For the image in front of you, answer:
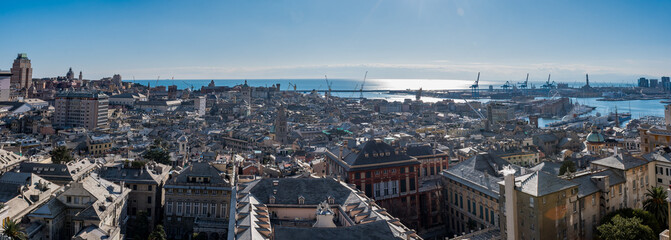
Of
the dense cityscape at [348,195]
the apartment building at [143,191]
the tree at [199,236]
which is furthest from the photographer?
the apartment building at [143,191]

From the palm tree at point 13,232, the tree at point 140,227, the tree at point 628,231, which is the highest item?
the tree at point 628,231

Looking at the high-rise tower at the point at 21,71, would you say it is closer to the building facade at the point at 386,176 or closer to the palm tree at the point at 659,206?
the building facade at the point at 386,176

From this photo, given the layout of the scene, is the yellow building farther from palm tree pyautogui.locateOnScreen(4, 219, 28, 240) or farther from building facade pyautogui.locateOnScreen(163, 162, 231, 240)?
palm tree pyautogui.locateOnScreen(4, 219, 28, 240)

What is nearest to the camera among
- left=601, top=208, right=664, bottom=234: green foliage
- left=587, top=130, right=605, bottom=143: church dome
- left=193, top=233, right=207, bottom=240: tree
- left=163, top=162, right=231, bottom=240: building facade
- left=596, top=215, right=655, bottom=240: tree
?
left=596, top=215, right=655, bottom=240: tree

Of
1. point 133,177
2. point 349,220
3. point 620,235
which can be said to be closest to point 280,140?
point 133,177

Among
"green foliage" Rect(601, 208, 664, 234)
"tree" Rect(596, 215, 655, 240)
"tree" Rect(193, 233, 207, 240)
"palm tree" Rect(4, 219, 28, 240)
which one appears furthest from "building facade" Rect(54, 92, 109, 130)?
"tree" Rect(596, 215, 655, 240)

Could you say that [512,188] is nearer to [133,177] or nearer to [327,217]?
[327,217]

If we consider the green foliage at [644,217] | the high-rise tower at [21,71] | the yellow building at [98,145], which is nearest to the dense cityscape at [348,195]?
the green foliage at [644,217]

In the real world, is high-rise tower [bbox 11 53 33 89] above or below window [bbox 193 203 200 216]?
above

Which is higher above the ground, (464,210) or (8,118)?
(8,118)
